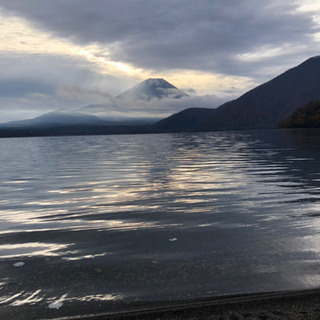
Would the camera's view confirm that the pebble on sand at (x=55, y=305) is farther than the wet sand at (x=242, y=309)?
Yes

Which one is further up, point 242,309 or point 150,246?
point 242,309

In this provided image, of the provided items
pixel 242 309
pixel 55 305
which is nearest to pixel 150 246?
pixel 55 305

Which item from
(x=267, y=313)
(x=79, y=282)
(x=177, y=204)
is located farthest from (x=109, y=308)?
(x=177, y=204)

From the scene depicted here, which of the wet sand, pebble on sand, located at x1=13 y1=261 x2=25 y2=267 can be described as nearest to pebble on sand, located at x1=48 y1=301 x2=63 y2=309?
the wet sand

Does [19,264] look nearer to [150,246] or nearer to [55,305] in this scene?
[55,305]

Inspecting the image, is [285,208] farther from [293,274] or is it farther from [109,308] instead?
[109,308]

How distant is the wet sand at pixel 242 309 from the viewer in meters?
5.56

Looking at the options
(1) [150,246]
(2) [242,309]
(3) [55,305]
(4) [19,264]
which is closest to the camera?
(2) [242,309]

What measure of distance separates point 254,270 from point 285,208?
6712 mm

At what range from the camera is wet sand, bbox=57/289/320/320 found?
18.2ft

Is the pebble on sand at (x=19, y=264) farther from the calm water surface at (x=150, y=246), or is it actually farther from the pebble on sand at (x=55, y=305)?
the pebble on sand at (x=55, y=305)

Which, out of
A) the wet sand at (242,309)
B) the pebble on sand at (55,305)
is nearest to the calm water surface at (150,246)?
the pebble on sand at (55,305)

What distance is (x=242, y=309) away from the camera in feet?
19.0

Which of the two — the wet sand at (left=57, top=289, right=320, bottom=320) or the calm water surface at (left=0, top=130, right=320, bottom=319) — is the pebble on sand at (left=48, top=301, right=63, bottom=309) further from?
the wet sand at (left=57, top=289, right=320, bottom=320)
